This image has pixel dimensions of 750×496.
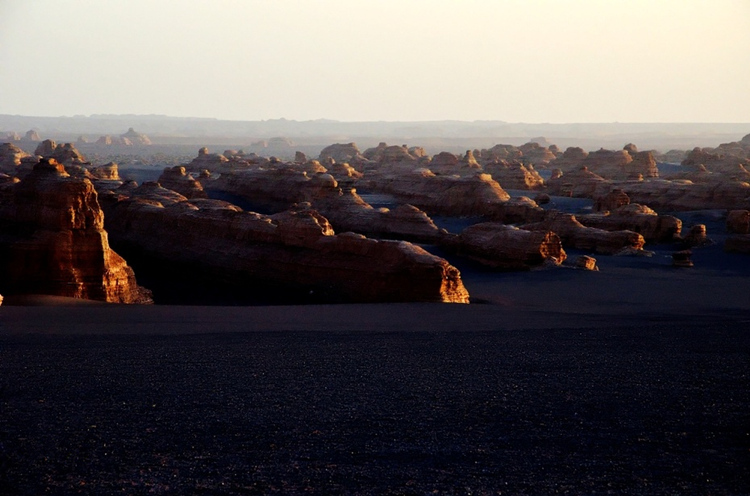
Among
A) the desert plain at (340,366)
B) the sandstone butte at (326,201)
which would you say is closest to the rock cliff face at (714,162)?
the sandstone butte at (326,201)

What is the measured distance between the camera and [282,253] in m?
26.2

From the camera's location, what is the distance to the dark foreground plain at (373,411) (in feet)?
22.1

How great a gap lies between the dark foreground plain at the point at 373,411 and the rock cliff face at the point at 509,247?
56.4ft

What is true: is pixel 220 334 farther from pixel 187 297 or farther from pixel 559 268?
pixel 559 268

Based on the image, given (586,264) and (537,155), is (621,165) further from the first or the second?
(586,264)

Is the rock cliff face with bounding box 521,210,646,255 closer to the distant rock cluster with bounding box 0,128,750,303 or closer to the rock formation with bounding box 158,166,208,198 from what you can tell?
the distant rock cluster with bounding box 0,128,750,303

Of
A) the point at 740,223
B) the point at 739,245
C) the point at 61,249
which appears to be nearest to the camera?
the point at 61,249

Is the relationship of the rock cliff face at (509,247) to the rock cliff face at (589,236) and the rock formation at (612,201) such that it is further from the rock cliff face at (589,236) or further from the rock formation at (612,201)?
the rock formation at (612,201)

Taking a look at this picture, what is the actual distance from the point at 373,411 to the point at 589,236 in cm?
3158

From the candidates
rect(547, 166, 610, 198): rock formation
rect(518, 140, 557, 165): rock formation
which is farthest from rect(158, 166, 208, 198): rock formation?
rect(518, 140, 557, 165): rock formation

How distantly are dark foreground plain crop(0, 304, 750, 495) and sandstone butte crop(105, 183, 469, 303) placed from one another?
774 centimetres

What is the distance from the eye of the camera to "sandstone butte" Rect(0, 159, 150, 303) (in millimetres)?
20109

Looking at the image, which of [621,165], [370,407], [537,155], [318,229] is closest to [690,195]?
[621,165]

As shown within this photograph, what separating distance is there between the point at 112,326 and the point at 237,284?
12.3 m
